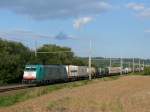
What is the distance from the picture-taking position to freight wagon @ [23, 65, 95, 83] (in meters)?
61.1

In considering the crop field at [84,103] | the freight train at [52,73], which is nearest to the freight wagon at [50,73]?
the freight train at [52,73]

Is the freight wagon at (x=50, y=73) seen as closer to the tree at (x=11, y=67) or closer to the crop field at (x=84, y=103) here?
the tree at (x=11, y=67)

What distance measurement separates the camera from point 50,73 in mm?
66688

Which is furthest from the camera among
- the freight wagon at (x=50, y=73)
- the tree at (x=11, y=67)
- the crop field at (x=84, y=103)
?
the tree at (x=11, y=67)

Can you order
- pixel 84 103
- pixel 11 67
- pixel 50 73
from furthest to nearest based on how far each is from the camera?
pixel 50 73
pixel 11 67
pixel 84 103

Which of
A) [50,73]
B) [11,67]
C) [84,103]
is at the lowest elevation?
[84,103]

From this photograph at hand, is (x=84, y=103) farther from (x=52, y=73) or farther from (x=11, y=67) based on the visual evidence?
(x=52, y=73)

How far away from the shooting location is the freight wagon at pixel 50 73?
6106cm

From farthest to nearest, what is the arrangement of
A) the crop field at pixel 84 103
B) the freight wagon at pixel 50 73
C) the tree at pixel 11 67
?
the tree at pixel 11 67 → the freight wagon at pixel 50 73 → the crop field at pixel 84 103

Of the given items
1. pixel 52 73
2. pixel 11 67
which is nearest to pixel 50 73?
pixel 52 73

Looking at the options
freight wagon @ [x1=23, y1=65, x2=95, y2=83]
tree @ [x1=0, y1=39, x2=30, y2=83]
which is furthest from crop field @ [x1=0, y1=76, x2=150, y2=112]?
tree @ [x1=0, y1=39, x2=30, y2=83]

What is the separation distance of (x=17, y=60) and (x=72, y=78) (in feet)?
52.6

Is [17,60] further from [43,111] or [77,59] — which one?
[77,59]

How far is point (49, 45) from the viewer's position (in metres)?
135
